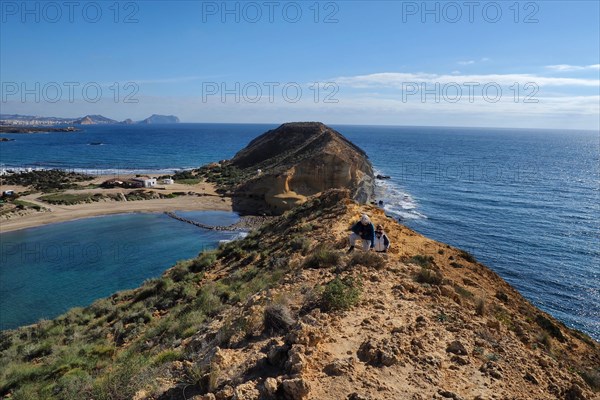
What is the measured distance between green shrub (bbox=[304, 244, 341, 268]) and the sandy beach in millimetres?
35530

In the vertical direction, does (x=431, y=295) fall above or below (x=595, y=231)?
above

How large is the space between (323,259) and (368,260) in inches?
60.2

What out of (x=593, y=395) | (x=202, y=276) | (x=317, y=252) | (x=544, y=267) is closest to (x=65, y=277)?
(x=202, y=276)

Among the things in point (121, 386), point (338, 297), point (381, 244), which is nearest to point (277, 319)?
point (338, 297)

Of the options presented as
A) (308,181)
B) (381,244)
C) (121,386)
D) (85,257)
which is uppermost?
(308,181)

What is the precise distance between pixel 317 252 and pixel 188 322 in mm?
4771

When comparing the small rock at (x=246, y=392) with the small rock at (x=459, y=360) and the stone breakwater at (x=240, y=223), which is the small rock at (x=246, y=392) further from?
the stone breakwater at (x=240, y=223)

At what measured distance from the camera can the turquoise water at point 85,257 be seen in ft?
74.0

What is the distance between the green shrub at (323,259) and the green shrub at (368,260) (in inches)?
23.0

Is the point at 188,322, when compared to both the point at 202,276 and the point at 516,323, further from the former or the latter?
the point at 516,323

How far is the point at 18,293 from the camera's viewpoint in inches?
920

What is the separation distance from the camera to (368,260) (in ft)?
40.3

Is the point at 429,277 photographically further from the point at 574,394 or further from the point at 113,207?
the point at 113,207

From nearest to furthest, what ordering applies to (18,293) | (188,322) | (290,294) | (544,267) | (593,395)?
(593,395) < (290,294) < (188,322) < (18,293) < (544,267)
